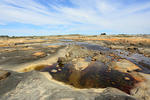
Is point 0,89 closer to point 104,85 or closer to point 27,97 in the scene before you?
point 27,97

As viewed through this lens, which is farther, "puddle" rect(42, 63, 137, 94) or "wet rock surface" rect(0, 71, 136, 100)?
"puddle" rect(42, 63, 137, 94)

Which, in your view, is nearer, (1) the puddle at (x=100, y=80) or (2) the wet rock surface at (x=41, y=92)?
(2) the wet rock surface at (x=41, y=92)

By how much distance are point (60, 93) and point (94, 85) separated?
4.53m

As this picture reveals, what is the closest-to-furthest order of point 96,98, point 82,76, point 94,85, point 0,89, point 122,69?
point 96,98
point 0,89
point 94,85
point 82,76
point 122,69

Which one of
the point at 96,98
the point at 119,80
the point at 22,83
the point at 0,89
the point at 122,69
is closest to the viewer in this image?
the point at 96,98

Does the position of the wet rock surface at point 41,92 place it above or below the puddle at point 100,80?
above

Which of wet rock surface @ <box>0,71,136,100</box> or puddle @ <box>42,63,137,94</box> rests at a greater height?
wet rock surface @ <box>0,71,136,100</box>

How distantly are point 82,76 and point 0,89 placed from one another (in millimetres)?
9667

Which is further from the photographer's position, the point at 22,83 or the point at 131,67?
the point at 131,67

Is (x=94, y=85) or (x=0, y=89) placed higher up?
(x=0, y=89)

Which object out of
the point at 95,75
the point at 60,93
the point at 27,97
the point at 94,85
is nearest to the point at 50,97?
the point at 60,93

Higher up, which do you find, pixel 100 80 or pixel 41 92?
pixel 41 92

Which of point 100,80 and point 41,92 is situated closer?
point 41,92

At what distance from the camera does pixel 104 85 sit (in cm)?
988
